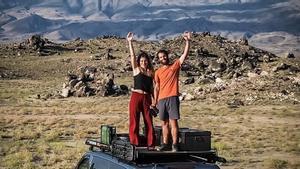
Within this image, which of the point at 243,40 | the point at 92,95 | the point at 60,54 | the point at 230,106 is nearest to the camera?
the point at 230,106

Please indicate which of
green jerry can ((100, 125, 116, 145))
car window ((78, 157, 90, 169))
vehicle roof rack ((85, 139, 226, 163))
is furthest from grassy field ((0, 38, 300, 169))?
vehicle roof rack ((85, 139, 226, 163))

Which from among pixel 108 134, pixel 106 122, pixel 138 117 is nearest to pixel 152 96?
pixel 138 117

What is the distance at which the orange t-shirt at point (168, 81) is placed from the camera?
1037 centimetres

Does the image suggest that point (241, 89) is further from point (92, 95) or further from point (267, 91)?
point (92, 95)

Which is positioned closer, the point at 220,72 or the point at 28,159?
the point at 28,159

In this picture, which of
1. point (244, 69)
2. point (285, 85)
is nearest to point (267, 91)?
point (285, 85)

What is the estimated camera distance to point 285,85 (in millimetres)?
48938

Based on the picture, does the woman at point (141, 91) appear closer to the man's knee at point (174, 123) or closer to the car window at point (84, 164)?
the man's knee at point (174, 123)

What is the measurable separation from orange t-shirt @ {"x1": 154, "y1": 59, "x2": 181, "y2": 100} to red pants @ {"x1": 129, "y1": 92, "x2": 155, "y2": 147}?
13.3 inches

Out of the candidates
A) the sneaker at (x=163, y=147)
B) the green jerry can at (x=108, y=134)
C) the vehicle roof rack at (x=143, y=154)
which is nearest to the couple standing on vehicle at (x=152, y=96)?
the sneaker at (x=163, y=147)

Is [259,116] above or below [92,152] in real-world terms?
below

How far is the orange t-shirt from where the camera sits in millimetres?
10367

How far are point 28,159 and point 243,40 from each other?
90094 mm

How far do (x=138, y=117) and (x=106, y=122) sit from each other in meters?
25.9
